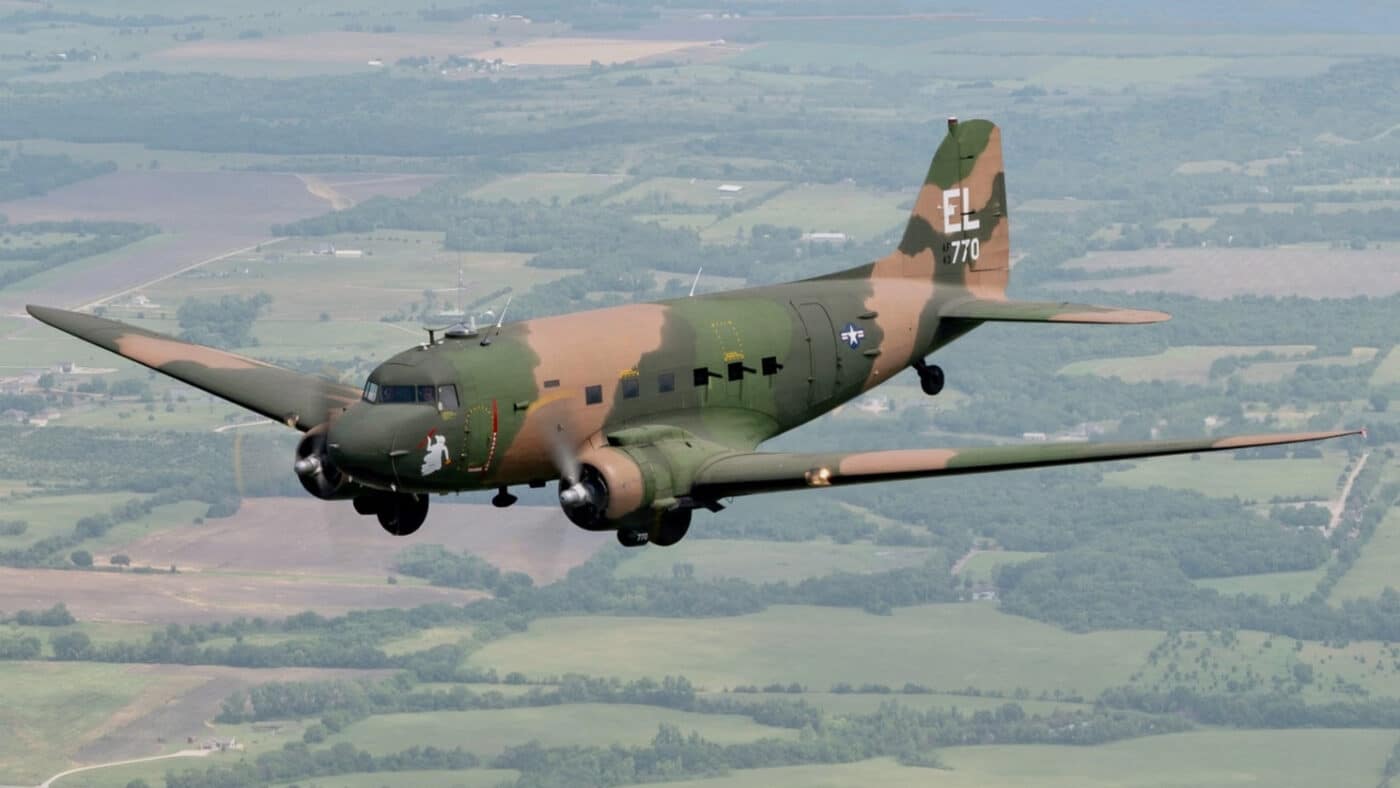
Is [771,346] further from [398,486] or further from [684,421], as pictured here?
[398,486]

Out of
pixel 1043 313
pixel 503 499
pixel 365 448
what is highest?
pixel 1043 313

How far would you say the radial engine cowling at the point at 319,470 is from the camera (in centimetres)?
6009

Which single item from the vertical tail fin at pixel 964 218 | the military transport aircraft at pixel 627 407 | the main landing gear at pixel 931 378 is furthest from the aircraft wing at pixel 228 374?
the vertical tail fin at pixel 964 218

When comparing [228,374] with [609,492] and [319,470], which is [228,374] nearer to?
[319,470]

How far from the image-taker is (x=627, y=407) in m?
61.1

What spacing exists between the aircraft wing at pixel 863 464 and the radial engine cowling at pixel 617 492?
3.15 feet

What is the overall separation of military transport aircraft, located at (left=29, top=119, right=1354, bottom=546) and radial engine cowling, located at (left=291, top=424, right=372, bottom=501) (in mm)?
50

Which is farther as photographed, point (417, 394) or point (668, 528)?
point (668, 528)

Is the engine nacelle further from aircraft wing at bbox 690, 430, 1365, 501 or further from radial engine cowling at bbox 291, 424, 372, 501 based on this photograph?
radial engine cowling at bbox 291, 424, 372, 501

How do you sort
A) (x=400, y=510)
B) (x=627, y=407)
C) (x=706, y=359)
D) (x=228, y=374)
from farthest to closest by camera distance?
(x=228, y=374)
(x=706, y=359)
(x=400, y=510)
(x=627, y=407)

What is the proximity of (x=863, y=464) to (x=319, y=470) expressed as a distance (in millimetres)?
12158

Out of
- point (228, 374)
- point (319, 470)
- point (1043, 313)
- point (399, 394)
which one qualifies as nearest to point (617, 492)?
point (399, 394)

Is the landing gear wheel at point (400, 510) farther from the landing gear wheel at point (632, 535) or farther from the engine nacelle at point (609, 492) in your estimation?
the landing gear wheel at point (632, 535)

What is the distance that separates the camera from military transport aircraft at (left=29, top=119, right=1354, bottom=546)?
58344mm
